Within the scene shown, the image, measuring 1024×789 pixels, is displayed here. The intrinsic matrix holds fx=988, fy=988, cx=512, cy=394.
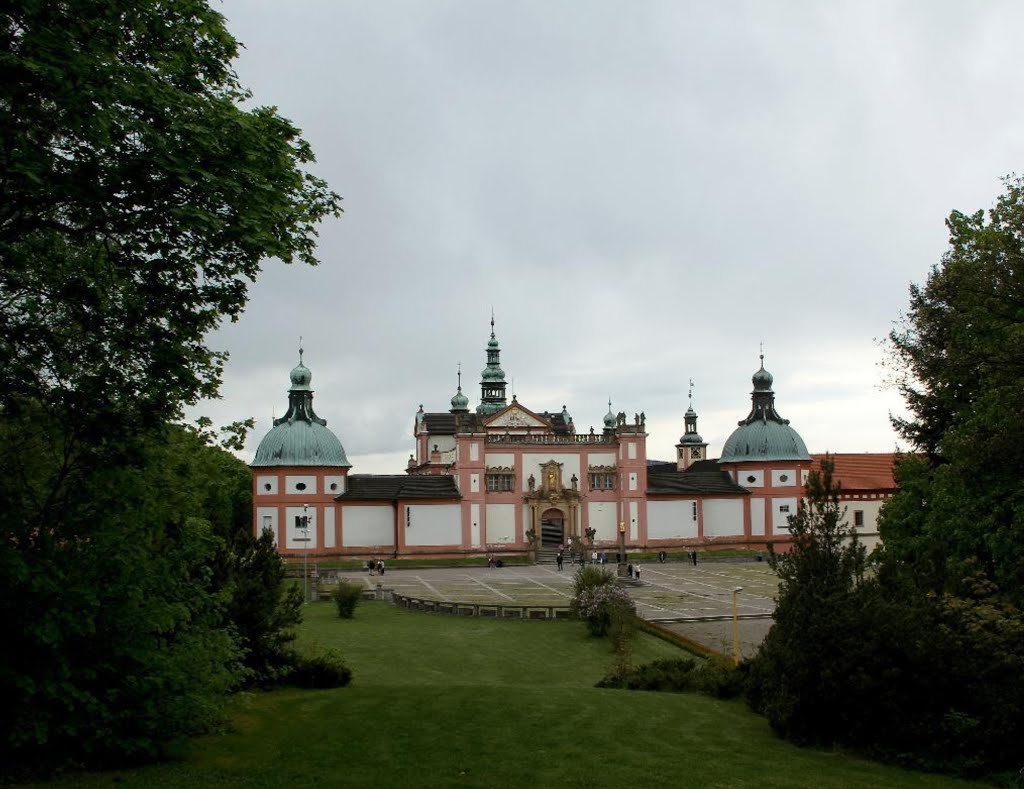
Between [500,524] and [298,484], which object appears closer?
[298,484]

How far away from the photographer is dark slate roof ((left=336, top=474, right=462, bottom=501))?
6378 centimetres

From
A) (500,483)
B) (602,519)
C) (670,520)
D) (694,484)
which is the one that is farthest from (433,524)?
(694,484)

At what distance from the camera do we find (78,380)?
38.9 ft

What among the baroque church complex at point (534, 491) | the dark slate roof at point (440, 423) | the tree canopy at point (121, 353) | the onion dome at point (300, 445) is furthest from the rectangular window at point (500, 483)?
the tree canopy at point (121, 353)

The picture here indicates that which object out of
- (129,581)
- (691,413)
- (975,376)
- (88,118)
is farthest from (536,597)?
(691,413)

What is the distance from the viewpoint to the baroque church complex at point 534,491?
62.9 m

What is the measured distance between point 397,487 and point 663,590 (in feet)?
82.2

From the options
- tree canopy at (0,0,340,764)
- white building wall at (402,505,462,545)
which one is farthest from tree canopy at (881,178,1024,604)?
white building wall at (402,505,462,545)

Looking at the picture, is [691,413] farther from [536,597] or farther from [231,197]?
[231,197]

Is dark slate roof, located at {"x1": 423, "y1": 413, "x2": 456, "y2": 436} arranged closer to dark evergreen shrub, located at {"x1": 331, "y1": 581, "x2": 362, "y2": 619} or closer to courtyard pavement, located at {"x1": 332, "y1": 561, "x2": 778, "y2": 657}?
courtyard pavement, located at {"x1": 332, "y1": 561, "x2": 778, "y2": 657}

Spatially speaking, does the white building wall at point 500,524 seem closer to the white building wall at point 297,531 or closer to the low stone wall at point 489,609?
the white building wall at point 297,531

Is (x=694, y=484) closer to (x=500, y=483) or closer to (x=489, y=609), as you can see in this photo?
(x=500, y=483)

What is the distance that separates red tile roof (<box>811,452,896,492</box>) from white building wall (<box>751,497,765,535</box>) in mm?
5380

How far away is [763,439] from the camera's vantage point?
238ft
